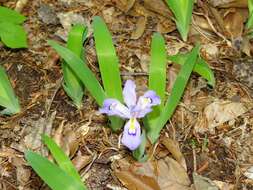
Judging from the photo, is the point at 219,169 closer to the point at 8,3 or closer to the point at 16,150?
the point at 16,150

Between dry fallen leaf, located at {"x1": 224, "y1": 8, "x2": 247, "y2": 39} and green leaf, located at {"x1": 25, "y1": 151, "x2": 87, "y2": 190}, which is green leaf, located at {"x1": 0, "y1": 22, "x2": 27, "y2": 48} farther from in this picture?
dry fallen leaf, located at {"x1": 224, "y1": 8, "x2": 247, "y2": 39}

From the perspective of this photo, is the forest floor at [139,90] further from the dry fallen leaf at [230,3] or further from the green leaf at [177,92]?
the green leaf at [177,92]

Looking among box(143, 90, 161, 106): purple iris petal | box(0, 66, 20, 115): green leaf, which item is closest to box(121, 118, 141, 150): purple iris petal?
box(143, 90, 161, 106): purple iris petal

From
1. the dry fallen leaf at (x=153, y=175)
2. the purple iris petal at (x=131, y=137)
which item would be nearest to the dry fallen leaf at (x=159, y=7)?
the dry fallen leaf at (x=153, y=175)

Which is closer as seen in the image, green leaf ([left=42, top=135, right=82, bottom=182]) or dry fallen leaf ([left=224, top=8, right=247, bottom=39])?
green leaf ([left=42, top=135, right=82, bottom=182])

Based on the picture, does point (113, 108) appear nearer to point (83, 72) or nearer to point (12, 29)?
point (83, 72)

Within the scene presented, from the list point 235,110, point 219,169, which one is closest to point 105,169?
point 219,169
